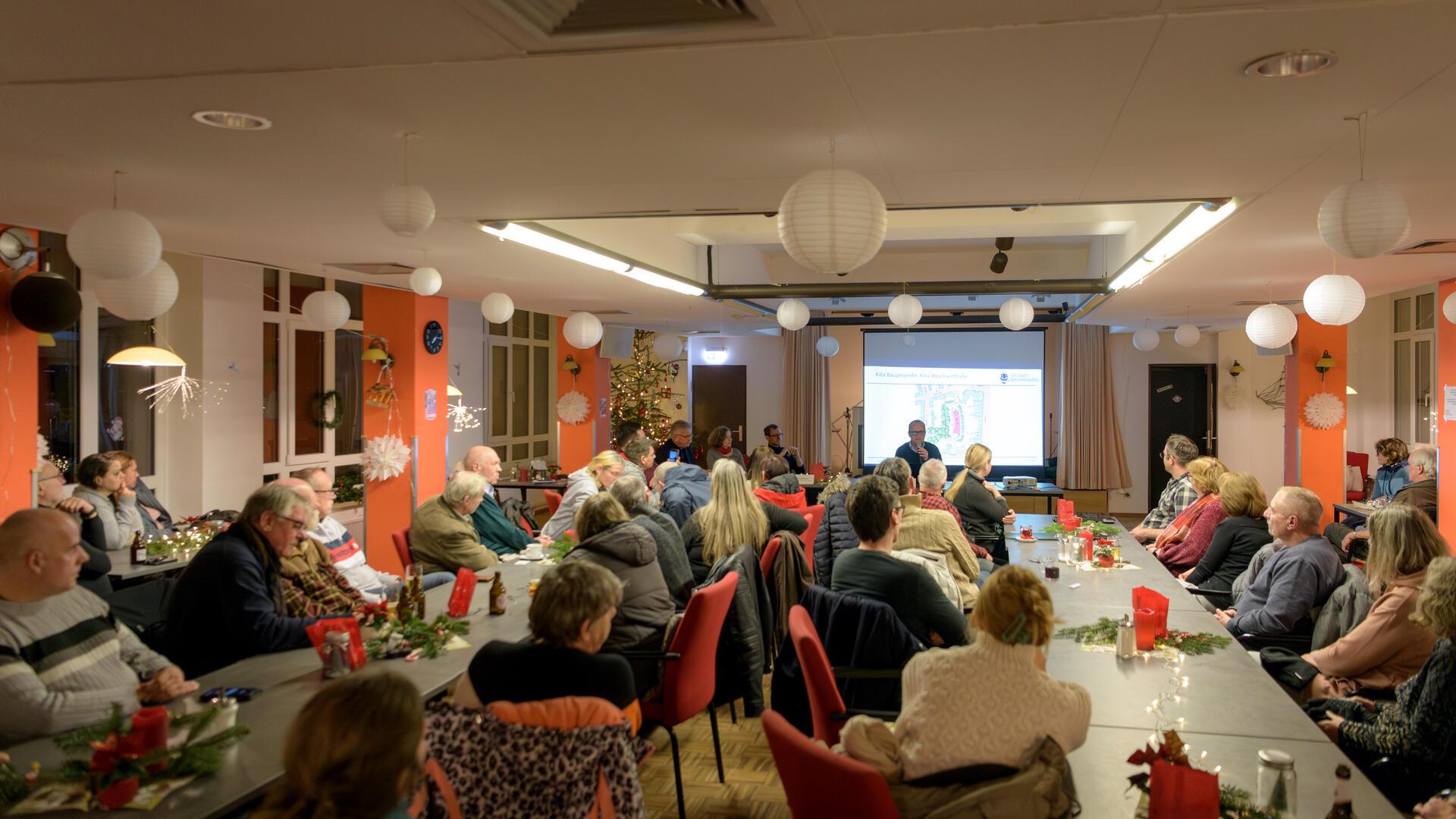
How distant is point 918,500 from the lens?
563 cm

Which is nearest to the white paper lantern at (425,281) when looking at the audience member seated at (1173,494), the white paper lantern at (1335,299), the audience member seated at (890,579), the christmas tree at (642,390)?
the audience member seated at (890,579)

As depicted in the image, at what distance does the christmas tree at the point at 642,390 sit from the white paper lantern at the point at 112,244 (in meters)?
12.0

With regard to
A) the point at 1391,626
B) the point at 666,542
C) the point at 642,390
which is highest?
the point at 642,390

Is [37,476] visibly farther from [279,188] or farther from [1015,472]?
[1015,472]

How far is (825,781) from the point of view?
2.30 m

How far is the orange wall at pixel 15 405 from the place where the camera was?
5324mm

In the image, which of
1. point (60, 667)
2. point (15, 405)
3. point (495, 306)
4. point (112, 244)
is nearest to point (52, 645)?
point (60, 667)

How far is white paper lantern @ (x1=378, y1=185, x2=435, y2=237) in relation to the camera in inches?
142

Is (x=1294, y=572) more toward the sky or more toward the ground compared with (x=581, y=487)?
more toward the ground

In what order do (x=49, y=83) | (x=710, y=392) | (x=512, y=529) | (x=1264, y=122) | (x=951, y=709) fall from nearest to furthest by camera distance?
(x=951, y=709) < (x=49, y=83) < (x=1264, y=122) < (x=512, y=529) < (x=710, y=392)

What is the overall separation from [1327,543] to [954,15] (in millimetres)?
3489

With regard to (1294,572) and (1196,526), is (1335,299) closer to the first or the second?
(1294,572)

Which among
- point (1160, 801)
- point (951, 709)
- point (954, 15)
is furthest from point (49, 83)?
point (1160, 801)

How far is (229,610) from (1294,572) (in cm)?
448
